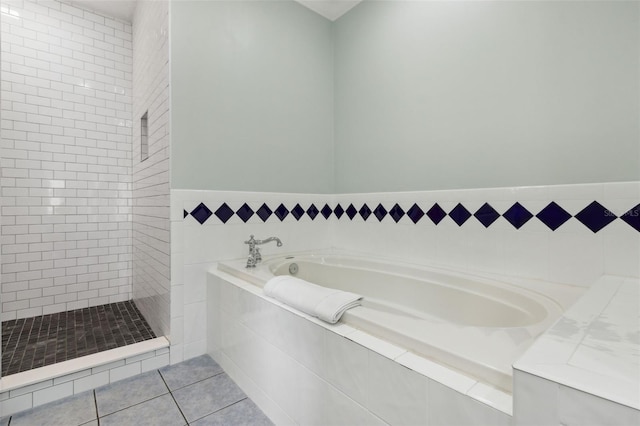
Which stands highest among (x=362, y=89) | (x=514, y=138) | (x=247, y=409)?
(x=362, y=89)

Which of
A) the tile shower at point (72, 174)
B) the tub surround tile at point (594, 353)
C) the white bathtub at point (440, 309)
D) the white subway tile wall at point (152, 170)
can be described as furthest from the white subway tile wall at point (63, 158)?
the tub surround tile at point (594, 353)

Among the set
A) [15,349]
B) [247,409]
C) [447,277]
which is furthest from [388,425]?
[15,349]

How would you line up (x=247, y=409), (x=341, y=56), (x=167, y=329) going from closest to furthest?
(x=247, y=409) < (x=167, y=329) < (x=341, y=56)

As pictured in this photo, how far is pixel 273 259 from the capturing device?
2.08 meters

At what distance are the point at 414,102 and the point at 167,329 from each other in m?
2.16

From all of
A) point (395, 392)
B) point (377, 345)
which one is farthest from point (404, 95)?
point (395, 392)

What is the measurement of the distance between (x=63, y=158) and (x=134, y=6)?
1.45 m

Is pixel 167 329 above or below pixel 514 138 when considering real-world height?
below

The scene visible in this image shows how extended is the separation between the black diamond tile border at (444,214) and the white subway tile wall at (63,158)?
Answer: 1.40 meters

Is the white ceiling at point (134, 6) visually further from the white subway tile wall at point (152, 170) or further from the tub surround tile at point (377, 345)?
the tub surround tile at point (377, 345)

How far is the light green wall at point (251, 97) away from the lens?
186cm

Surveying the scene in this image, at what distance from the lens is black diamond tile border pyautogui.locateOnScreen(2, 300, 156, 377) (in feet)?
5.21

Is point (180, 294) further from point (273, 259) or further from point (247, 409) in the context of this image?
point (247, 409)

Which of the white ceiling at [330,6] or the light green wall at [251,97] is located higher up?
the white ceiling at [330,6]
